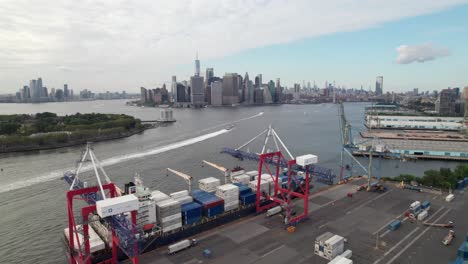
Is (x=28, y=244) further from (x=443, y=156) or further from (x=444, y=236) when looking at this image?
(x=443, y=156)

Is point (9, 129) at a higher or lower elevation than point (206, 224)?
higher

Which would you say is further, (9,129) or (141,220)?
(9,129)

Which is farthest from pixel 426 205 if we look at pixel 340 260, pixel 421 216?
pixel 340 260

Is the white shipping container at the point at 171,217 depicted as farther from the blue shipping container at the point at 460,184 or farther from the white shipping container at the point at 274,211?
the blue shipping container at the point at 460,184

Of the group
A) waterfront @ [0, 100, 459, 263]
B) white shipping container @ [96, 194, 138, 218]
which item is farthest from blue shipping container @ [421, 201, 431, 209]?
white shipping container @ [96, 194, 138, 218]

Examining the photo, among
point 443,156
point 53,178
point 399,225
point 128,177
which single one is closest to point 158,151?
point 128,177

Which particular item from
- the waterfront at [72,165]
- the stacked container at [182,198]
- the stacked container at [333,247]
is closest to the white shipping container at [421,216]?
the stacked container at [333,247]
